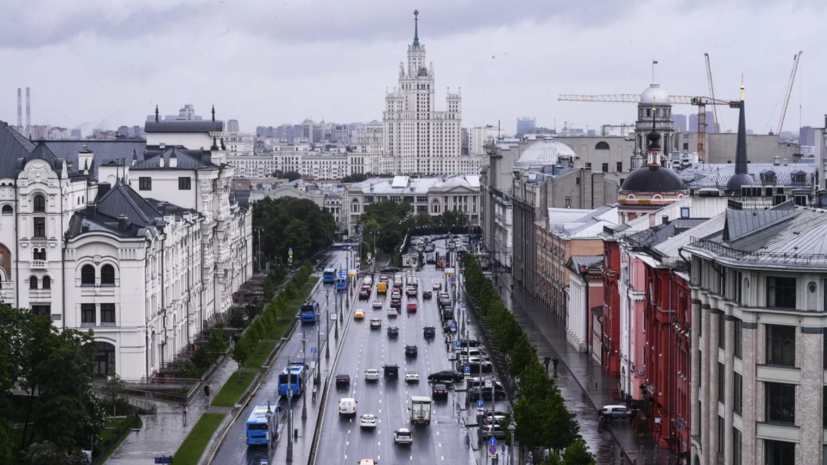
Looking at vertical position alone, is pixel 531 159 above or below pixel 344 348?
above

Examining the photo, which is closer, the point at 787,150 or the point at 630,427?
the point at 630,427

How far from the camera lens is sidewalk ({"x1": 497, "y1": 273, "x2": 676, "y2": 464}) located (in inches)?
2879

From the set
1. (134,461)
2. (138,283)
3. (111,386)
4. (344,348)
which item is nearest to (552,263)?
(344,348)

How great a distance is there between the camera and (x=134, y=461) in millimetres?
72062

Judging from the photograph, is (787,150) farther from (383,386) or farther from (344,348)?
(383,386)

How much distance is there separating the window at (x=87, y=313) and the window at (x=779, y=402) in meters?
56.1

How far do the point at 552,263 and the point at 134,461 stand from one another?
226 feet

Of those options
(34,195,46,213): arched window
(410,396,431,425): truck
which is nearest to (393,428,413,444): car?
(410,396,431,425): truck

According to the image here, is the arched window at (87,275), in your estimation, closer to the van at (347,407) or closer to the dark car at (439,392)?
the van at (347,407)

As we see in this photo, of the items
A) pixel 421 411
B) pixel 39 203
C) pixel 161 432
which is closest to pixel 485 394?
pixel 421 411

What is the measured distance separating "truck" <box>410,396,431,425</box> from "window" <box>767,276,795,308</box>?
119ft

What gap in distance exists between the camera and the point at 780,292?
163 ft

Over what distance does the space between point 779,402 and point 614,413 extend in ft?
102

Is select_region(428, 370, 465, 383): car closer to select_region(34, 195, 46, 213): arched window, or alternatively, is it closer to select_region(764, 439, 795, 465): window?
select_region(34, 195, 46, 213): arched window
